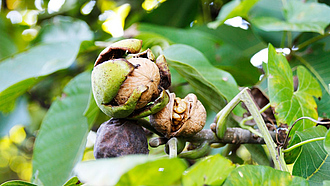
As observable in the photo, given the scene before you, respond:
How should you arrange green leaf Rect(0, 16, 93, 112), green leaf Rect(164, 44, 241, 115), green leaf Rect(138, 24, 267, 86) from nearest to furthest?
green leaf Rect(164, 44, 241, 115), green leaf Rect(0, 16, 93, 112), green leaf Rect(138, 24, 267, 86)

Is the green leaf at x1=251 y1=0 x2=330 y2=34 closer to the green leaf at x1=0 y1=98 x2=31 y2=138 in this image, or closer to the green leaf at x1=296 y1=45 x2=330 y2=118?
the green leaf at x1=296 y1=45 x2=330 y2=118

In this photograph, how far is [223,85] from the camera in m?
0.81

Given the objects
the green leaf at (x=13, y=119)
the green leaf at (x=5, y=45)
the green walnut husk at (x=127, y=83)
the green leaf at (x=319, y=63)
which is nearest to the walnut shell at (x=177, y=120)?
the green walnut husk at (x=127, y=83)

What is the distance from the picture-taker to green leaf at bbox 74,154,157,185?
30cm

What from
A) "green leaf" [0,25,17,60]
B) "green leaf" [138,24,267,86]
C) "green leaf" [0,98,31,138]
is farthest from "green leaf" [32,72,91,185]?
"green leaf" [0,25,17,60]

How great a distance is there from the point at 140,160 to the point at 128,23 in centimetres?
137

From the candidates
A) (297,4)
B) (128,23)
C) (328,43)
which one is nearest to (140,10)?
(128,23)

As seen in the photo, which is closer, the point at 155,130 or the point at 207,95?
the point at 155,130

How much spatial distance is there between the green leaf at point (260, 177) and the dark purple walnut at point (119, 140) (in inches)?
6.5

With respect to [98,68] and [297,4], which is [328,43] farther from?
[98,68]

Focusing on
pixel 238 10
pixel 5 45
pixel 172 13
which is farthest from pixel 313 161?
pixel 5 45

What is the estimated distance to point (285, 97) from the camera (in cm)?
74

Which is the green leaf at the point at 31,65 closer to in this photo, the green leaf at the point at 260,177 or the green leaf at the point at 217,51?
the green leaf at the point at 217,51

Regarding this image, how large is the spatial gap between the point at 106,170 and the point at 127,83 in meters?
0.23
